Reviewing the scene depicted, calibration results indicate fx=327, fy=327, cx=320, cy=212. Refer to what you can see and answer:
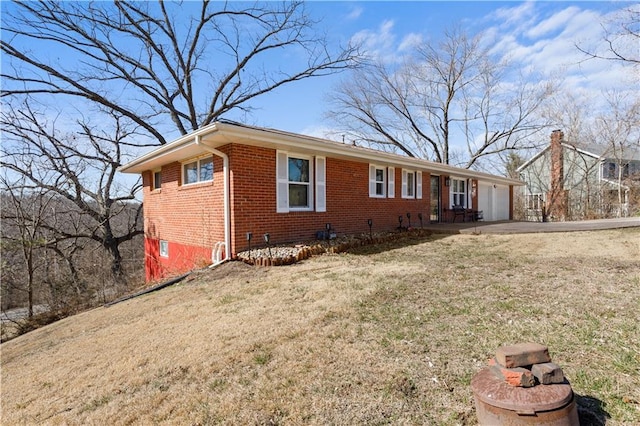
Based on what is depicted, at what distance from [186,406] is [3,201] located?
16930 mm

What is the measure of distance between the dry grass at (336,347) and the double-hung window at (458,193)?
9140mm

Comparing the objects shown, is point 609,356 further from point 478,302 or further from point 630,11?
point 630,11

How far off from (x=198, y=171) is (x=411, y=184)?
25.5 feet

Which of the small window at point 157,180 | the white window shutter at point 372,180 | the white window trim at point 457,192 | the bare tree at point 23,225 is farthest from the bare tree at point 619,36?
the bare tree at point 23,225

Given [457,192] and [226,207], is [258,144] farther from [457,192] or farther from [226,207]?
[457,192]

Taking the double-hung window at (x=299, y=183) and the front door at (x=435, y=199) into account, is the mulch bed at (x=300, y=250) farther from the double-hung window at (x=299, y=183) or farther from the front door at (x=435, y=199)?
the front door at (x=435, y=199)

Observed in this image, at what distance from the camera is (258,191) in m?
7.62

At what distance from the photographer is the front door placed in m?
13.8

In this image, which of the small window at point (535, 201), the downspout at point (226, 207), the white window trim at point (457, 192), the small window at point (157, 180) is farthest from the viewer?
the small window at point (535, 201)

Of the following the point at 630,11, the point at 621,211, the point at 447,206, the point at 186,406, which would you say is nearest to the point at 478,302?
the point at 186,406

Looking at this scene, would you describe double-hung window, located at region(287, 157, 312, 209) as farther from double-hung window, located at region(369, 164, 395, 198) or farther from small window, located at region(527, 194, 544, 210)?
small window, located at region(527, 194, 544, 210)

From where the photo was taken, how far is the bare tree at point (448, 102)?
79.6 feet

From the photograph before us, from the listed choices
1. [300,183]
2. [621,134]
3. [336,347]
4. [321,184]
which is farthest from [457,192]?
[621,134]

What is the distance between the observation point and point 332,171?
30.7 ft
